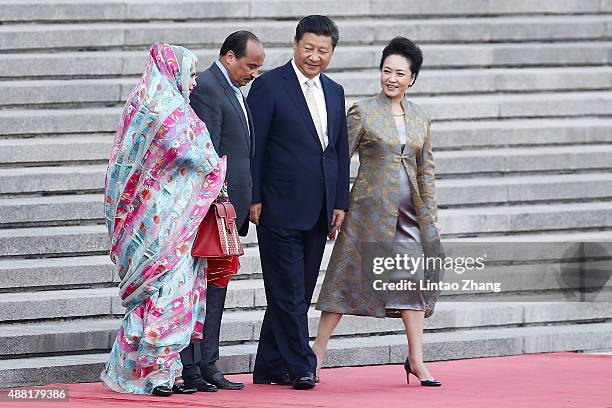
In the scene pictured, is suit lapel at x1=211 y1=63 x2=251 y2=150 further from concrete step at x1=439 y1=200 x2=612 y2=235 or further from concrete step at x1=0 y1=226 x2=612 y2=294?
concrete step at x1=439 y1=200 x2=612 y2=235

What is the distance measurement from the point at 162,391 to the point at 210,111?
1.49 metres

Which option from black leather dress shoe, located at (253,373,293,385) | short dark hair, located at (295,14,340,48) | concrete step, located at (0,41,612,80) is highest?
concrete step, located at (0,41,612,80)

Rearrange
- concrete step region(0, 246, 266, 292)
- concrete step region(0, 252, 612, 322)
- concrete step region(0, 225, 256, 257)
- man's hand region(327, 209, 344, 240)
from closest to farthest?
man's hand region(327, 209, 344, 240)
concrete step region(0, 252, 612, 322)
concrete step region(0, 246, 266, 292)
concrete step region(0, 225, 256, 257)

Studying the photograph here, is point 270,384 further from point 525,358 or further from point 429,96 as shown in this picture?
Result: point 429,96

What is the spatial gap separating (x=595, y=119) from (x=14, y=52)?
479cm

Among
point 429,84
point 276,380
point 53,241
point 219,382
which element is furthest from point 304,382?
point 429,84

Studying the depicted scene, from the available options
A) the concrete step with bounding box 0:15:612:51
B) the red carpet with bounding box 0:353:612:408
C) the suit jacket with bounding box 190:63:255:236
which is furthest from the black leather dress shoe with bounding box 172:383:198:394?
the concrete step with bounding box 0:15:612:51

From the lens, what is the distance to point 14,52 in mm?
11352

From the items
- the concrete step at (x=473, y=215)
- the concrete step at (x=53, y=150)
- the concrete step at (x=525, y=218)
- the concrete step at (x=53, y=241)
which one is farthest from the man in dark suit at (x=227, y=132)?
the concrete step at (x=525, y=218)

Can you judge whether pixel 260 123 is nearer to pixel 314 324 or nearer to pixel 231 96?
pixel 231 96

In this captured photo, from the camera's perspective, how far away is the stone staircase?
9.30 m

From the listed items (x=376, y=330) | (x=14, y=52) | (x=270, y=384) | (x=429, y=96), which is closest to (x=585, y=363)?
(x=376, y=330)

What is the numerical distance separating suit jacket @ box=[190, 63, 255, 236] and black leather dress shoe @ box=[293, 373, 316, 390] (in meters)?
0.89

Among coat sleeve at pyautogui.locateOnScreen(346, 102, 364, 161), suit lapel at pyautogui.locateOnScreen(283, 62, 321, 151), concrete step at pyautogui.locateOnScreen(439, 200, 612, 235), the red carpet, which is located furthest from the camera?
concrete step at pyautogui.locateOnScreen(439, 200, 612, 235)
